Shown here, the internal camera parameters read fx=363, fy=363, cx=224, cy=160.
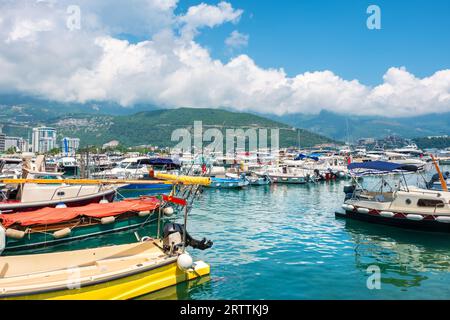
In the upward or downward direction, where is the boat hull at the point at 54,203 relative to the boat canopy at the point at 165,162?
downward

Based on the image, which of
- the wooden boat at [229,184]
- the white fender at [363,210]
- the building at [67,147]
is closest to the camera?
the white fender at [363,210]

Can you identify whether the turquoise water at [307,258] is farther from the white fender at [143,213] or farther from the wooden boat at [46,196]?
the wooden boat at [46,196]

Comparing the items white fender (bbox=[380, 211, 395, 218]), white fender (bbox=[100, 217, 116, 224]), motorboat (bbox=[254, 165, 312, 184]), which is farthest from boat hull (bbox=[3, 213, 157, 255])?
motorboat (bbox=[254, 165, 312, 184])

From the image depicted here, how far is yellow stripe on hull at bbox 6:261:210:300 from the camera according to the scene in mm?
10344

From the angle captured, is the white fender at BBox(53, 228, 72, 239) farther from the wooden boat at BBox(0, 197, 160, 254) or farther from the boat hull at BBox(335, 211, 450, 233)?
the boat hull at BBox(335, 211, 450, 233)

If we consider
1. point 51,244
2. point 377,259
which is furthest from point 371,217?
point 51,244

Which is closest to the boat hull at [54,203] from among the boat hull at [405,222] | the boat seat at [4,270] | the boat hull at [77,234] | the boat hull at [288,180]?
the boat hull at [77,234]

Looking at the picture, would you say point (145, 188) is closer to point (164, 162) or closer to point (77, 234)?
point (164, 162)

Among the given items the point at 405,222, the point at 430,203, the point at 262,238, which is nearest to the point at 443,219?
the point at 430,203

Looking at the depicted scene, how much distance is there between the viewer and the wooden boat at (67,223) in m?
16.7

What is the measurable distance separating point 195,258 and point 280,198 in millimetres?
25767

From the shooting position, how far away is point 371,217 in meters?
23.9

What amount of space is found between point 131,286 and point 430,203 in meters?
18.6

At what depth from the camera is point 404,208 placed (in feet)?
73.8
